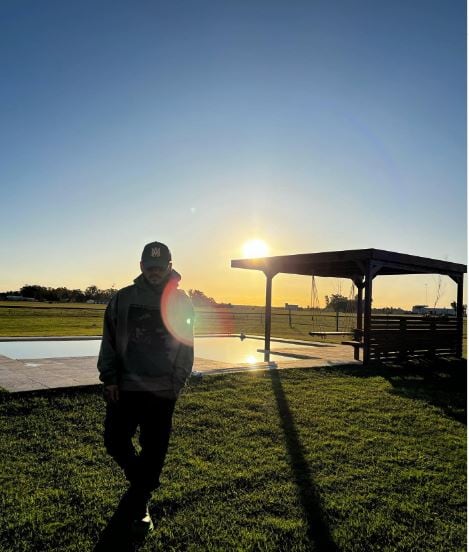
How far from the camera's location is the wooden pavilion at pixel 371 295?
10855 millimetres

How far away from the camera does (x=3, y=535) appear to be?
2654 mm

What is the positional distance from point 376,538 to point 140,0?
924 centimetres

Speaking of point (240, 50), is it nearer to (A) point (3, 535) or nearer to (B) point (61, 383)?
(B) point (61, 383)

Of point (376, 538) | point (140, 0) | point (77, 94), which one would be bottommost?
point (376, 538)

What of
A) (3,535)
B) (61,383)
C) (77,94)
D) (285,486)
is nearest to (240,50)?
(77,94)

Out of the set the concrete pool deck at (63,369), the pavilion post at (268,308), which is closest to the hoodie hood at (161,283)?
the concrete pool deck at (63,369)

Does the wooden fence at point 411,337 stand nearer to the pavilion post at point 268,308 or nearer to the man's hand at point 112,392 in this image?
the pavilion post at point 268,308

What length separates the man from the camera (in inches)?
112

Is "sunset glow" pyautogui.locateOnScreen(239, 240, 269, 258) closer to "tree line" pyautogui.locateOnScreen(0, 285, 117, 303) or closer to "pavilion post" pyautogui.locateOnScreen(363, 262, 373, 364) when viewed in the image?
"pavilion post" pyautogui.locateOnScreen(363, 262, 373, 364)

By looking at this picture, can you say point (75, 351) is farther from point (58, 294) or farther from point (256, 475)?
point (58, 294)

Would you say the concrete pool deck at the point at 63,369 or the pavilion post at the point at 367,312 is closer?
the concrete pool deck at the point at 63,369

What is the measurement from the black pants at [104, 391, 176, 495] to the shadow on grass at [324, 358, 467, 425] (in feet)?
15.1

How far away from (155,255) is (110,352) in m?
0.70

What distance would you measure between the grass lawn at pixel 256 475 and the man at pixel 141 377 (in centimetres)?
38
